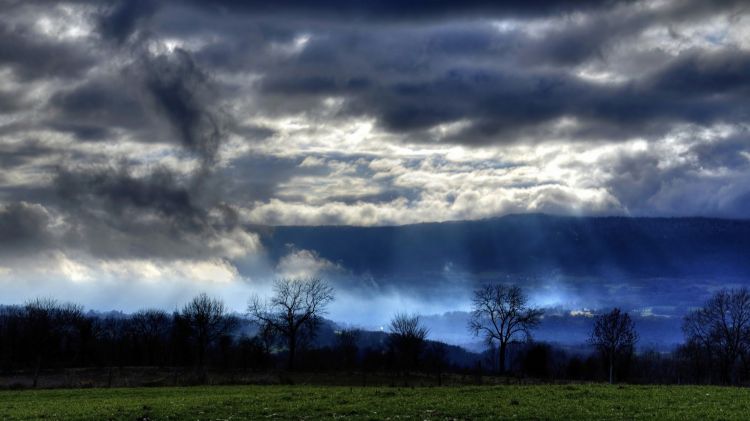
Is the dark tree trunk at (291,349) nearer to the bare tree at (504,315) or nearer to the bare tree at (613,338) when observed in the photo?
the bare tree at (504,315)

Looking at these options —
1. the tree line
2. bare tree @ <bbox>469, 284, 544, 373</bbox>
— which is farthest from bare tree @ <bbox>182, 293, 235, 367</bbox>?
bare tree @ <bbox>469, 284, 544, 373</bbox>

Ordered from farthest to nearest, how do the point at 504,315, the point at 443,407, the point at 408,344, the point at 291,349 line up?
the point at 408,344 < the point at 504,315 < the point at 291,349 < the point at 443,407

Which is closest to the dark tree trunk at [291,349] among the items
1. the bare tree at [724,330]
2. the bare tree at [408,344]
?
the bare tree at [408,344]

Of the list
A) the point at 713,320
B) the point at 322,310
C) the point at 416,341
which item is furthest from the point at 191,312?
the point at 713,320

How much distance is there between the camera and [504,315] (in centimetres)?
14762

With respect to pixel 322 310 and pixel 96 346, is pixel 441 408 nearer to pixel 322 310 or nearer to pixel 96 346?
pixel 322 310

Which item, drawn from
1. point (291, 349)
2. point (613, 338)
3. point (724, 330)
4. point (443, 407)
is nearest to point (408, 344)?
point (291, 349)

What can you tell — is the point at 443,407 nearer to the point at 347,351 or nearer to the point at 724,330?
the point at 347,351

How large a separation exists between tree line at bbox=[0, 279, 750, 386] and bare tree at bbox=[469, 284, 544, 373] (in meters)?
0.24

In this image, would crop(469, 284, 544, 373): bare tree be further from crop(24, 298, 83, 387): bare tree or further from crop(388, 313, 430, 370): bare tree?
crop(24, 298, 83, 387): bare tree

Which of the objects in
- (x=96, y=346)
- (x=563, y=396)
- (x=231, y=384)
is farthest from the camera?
(x=96, y=346)

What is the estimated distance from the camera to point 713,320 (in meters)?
157

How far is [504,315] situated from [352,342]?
56.0 meters

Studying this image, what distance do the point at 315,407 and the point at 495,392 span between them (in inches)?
625
